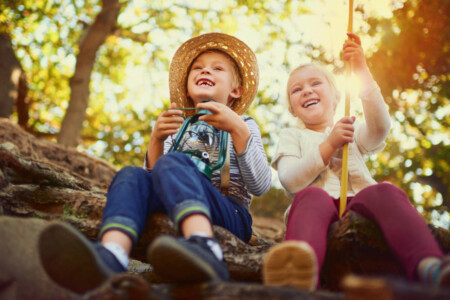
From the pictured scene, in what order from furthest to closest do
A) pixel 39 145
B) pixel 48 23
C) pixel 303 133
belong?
pixel 48 23
pixel 39 145
pixel 303 133

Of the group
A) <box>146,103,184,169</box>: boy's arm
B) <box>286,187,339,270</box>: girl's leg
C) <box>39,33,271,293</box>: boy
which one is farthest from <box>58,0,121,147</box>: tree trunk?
<box>286,187,339,270</box>: girl's leg

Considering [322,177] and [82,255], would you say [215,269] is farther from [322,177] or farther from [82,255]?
[322,177]

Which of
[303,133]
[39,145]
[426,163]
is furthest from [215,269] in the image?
[426,163]

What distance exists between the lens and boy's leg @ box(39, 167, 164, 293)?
5.27 ft

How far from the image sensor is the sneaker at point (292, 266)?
150 centimetres

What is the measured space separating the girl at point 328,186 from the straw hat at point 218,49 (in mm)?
400

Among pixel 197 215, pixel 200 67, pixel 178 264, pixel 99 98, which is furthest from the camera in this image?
pixel 99 98

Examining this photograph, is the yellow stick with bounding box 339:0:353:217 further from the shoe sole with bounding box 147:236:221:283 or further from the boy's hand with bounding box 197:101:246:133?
the shoe sole with bounding box 147:236:221:283

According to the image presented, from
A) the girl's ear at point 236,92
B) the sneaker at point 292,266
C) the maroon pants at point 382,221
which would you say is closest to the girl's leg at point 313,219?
the maroon pants at point 382,221

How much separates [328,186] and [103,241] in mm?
1512

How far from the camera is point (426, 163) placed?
5320 mm

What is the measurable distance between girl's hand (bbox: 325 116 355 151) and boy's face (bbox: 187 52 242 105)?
0.97 metres

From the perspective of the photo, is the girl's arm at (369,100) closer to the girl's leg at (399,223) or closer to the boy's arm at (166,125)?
the girl's leg at (399,223)

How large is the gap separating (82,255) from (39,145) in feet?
12.7
